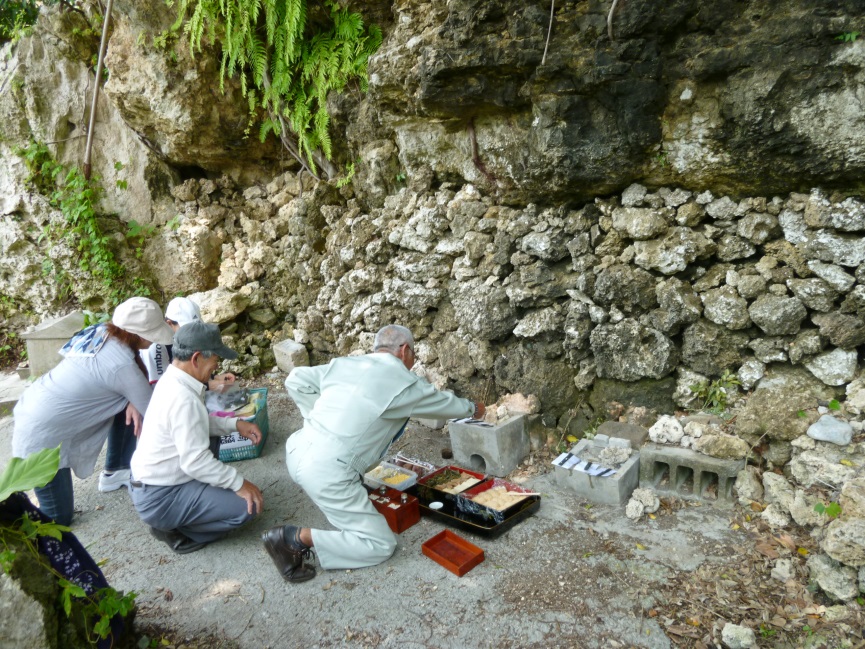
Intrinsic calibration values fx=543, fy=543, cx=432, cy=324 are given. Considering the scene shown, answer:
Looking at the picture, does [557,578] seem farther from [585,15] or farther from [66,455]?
[585,15]

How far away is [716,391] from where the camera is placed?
4.25 meters

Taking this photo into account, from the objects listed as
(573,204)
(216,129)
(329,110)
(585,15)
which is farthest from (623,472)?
(216,129)

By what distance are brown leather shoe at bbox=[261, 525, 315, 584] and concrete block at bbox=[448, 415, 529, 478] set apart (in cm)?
176

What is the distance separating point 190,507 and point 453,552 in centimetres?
177

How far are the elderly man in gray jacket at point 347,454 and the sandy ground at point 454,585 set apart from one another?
0.18 metres

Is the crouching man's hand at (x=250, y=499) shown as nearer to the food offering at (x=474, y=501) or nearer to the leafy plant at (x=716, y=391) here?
the food offering at (x=474, y=501)

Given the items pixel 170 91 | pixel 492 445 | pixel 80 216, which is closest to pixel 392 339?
pixel 492 445

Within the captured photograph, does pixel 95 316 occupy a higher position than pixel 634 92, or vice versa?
pixel 634 92

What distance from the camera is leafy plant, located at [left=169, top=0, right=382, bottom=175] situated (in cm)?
593

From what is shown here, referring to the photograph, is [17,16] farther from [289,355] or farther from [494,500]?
[494,500]

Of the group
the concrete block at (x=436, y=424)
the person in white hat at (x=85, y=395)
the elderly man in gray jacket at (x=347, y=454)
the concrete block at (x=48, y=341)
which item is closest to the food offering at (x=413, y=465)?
the concrete block at (x=436, y=424)

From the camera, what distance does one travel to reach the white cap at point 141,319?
4070 mm

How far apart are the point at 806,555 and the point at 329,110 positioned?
609 centimetres

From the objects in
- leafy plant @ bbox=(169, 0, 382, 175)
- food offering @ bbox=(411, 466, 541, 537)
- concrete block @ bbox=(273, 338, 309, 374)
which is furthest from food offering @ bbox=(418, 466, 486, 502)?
leafy plant @ bbox=(169, 0, 382, 175)
